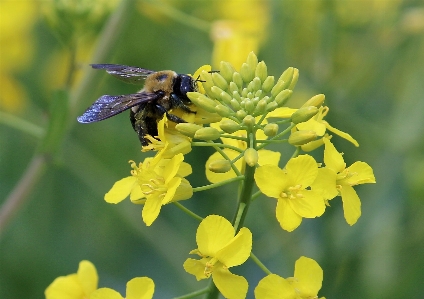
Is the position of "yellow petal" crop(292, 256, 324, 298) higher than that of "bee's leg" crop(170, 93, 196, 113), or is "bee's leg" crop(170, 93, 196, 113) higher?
"bee's leg" crop(170, 93, 196, 113)

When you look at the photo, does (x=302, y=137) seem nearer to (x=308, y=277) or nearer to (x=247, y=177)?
(x=247, y=177)

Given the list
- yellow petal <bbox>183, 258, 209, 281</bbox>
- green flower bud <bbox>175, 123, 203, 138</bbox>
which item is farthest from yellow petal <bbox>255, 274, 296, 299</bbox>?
green flower bud <bbox>175, 123, 203, 138</bbox>

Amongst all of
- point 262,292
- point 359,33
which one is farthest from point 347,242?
point 359,33

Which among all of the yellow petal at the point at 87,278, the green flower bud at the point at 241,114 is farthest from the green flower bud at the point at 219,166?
the yellow petal at the point at 87,278

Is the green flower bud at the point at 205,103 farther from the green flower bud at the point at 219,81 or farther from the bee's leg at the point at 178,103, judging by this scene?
the bee's leg at the point at 178,103

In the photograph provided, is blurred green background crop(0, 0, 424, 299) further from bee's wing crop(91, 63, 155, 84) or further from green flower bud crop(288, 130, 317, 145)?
green flower bud crop(288, 130, 317, 145)

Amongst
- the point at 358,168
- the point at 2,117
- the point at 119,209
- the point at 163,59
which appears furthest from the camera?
the point at 163,59

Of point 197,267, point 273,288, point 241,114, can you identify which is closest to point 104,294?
point 197,267

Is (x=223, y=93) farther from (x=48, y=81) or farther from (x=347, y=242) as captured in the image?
(x=48, y=81)

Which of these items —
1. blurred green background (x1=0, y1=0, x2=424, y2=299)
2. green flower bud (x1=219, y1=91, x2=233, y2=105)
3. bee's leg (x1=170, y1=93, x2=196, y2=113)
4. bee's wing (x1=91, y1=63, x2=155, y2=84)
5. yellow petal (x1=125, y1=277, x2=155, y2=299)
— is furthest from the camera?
blurred green background (x1=0, y1=0, x2=424, y2=299)
